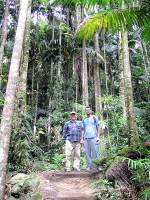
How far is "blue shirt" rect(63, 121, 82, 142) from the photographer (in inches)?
436

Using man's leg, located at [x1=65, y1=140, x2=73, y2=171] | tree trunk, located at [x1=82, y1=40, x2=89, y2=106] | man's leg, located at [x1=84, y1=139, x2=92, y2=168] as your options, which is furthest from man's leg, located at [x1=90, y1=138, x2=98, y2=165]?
tree trunk, located at [x1=82, y1=40, x2=89, y2=106]

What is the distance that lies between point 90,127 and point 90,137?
0.29 metres

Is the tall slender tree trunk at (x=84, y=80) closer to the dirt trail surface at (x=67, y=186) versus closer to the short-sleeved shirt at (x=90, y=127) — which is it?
the short-sleeved shirt at (x=90, y=127)

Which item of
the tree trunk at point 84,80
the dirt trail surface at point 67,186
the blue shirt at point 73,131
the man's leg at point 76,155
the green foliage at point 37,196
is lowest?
the green foliage at point 37,196

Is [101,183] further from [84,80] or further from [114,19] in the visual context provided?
[84,80]

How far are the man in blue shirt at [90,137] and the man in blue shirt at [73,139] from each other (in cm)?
22

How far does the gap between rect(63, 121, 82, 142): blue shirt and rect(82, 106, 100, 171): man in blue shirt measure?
0.59 feet

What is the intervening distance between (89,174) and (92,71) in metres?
16.0

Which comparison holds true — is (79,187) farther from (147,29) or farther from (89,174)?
(147,29)

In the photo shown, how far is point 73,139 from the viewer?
1113cm

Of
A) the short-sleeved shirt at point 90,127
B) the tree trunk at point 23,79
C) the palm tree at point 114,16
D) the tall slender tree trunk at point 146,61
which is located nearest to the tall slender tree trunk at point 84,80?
the tall slender tree trunk at point 146,61

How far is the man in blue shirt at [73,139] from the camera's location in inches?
436

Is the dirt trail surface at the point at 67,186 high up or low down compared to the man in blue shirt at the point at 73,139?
down

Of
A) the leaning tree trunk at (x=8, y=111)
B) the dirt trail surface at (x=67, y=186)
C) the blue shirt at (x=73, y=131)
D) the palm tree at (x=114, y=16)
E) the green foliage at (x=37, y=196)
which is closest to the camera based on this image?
the palm tree at (x=114, y=16)
